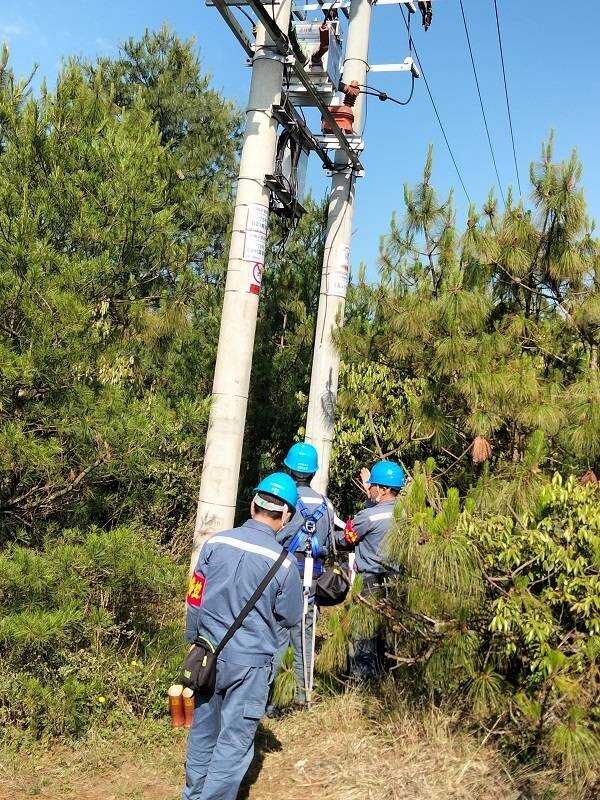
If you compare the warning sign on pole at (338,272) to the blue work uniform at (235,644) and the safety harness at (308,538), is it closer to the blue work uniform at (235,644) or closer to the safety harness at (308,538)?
the safety harness at (308,538)

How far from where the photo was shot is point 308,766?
166 inches

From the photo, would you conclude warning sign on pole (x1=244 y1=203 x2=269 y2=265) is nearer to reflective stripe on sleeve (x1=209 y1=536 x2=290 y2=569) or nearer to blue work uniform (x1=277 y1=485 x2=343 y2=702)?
blue work uniform (x1=277 y1=485 x2=343 y2=702)

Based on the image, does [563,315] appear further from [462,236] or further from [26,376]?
[26,376]

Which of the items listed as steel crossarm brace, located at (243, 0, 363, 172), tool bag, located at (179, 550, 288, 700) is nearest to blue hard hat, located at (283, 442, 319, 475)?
tool bag, located at (179, 550, 288, 700)

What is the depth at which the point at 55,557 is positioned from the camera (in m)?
4.18

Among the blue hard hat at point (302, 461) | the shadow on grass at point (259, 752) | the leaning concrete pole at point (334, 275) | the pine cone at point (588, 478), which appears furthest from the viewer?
the leaning concrete pole at point (334, 275)

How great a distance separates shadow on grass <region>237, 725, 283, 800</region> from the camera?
4.02 m

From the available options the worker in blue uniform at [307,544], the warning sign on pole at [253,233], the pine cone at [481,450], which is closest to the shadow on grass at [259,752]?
the worker in blue uniform at [307,544]

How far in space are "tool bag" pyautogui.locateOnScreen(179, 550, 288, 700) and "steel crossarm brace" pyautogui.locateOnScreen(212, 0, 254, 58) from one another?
3634 millimetres

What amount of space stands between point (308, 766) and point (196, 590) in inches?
55.6

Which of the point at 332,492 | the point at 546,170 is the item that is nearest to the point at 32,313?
the point at 546,170

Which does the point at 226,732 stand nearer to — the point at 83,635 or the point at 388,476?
the point at 83,635

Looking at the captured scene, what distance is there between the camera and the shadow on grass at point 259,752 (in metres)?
4.02

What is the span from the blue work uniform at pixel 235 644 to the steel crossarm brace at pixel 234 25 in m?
3.45
